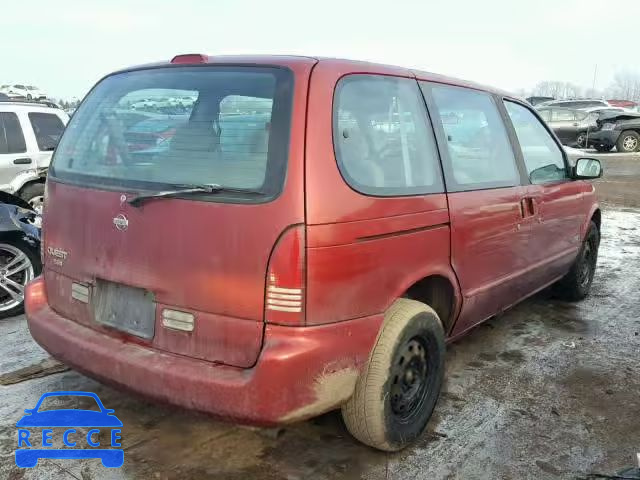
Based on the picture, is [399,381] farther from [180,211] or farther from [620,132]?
[620,132]

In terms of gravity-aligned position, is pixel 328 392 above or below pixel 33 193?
below

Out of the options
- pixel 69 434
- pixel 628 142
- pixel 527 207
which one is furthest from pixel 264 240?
pixel 628 142

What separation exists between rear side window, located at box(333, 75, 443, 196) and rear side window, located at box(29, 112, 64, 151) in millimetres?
6127

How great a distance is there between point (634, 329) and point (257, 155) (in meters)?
3.61

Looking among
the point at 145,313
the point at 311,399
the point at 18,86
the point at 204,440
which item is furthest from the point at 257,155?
the point at 18,86

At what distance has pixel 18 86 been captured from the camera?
21750mm

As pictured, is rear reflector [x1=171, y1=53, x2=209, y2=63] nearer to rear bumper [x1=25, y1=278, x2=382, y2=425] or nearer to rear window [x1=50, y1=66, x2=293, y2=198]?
rear window [x1=50, y1=66, x2=293, y2=198]

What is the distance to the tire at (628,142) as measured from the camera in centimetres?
1973

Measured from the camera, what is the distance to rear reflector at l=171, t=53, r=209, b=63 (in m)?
2.65

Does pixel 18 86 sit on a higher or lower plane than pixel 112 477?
higher

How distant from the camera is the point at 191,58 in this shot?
2688mm

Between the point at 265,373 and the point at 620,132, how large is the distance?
2078cm

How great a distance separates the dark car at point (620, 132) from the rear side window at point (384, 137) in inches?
769

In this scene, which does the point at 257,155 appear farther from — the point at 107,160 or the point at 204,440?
the point at 204,440
